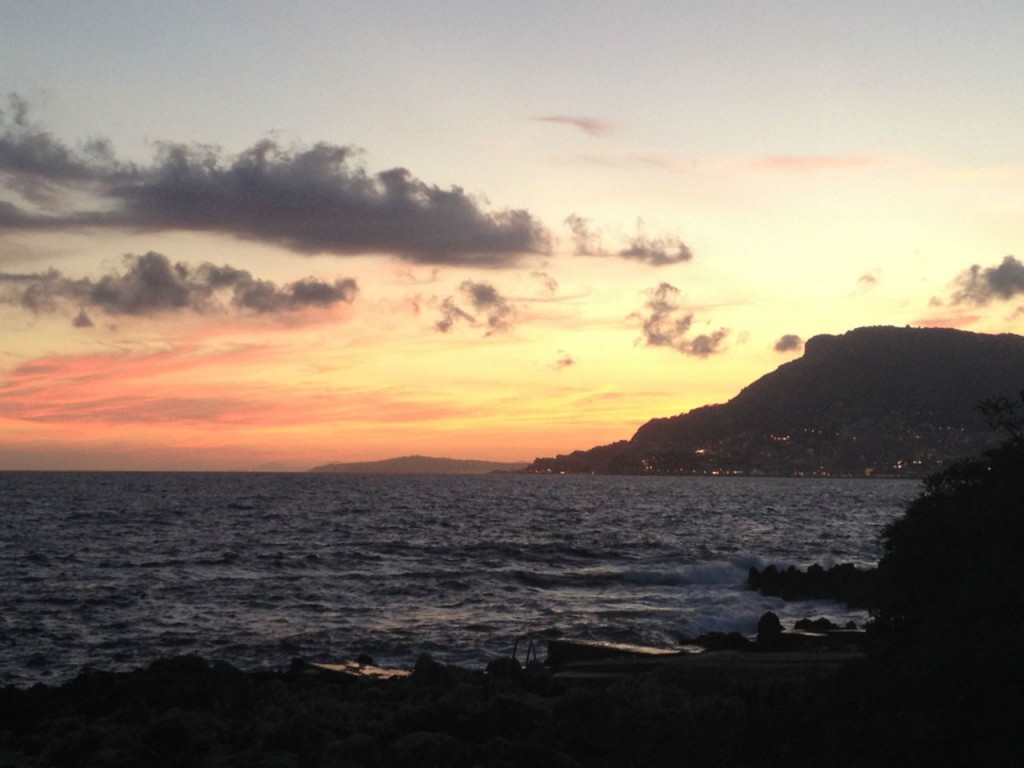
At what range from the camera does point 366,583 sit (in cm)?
4466

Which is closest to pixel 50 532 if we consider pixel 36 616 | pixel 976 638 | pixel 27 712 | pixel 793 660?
pixel 36 616

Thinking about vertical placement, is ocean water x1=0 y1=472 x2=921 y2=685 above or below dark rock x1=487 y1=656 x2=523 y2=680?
below

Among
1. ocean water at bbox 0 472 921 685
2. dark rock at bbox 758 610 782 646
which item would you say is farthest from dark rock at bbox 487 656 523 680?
dark rock at bbox 758 610 782 646

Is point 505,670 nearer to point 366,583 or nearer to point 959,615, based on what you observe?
point 959,615

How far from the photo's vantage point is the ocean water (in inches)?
1161

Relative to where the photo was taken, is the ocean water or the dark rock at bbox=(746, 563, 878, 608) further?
the dark rock at bbox=(746, 563, 878, 608)

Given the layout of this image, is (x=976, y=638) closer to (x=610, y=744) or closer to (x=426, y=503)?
(x=610, y=744)

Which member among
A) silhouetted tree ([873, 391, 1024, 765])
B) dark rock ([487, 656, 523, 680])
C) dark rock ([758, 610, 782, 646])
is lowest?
dark rock ([758, 610, 782, 646])

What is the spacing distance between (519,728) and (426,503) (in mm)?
111572

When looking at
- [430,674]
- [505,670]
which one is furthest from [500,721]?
[505,670]

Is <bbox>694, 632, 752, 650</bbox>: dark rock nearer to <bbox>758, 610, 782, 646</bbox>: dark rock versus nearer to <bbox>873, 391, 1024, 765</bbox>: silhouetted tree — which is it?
<bbox>758, 610, 782, 646</bbox>: dark rock

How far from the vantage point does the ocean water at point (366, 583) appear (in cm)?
2950

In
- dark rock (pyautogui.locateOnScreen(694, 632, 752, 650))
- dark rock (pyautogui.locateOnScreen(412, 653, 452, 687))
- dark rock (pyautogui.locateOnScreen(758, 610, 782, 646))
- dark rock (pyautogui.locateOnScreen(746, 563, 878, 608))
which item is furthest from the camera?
dark rock (pyautogui.locateOnScreen(746, 563, 878, 608))

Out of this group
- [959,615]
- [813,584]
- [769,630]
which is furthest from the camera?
[813,584]
